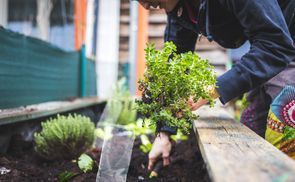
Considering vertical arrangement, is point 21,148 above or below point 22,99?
below

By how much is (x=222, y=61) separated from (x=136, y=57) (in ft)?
5.24

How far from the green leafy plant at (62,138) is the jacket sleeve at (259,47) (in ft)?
4.03

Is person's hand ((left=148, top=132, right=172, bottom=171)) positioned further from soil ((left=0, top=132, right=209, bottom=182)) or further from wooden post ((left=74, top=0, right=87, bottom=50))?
wooden post ((left=74, top=0, right=87, bottom=50))

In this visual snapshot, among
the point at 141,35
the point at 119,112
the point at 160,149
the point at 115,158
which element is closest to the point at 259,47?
the point at 160,149

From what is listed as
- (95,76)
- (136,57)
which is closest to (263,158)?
(95,76)

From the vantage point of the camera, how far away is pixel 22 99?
3295 millimetres

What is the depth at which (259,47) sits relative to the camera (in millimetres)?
1901

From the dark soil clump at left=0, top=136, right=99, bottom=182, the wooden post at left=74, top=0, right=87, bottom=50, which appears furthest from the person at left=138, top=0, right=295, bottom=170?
the wooden post at left=74, top=0, right=87, bottom=50

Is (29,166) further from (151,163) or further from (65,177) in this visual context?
(151,163)

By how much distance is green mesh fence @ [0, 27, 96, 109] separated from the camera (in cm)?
297

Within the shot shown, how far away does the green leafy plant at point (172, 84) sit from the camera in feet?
6.03

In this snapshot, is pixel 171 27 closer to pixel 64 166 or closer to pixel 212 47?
pixel 64 166

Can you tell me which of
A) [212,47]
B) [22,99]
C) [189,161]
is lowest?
[189,161]

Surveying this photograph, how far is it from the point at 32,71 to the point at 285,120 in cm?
225
